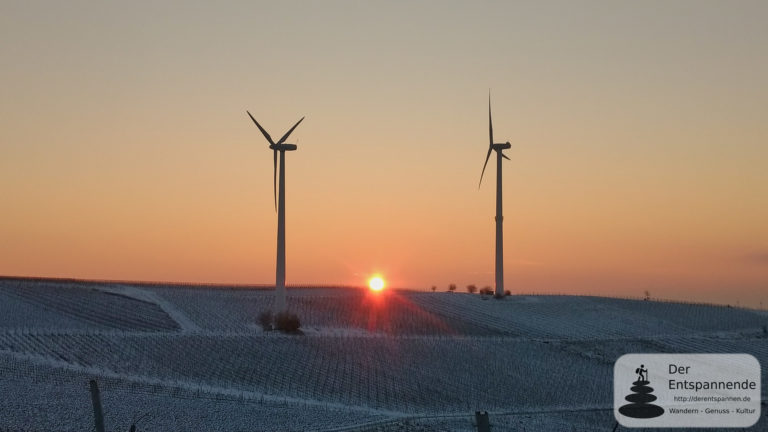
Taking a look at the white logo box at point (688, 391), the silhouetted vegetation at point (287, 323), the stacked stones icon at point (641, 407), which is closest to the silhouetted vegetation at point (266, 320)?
the silhouetted vegetation at point (287, 323)

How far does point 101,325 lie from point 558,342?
41673 millimetres

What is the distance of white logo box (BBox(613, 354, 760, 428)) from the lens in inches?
2368

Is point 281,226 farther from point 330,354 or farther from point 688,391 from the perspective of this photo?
point 688,391

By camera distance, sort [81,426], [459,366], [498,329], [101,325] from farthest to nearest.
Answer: [498,329] → [101,325] → [459,366] → [81,426]

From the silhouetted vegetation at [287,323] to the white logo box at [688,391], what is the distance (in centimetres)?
2891

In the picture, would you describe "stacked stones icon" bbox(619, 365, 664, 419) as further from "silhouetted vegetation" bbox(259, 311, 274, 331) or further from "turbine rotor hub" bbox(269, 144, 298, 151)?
"turbine rotor hub" bbox(269, 144, 298, 151)

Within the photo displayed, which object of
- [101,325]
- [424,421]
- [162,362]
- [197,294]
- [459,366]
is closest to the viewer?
[424,421]

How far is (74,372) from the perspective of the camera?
221 ft

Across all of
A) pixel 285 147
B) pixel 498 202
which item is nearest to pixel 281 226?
pixel 285 147

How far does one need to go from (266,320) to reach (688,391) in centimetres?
4198

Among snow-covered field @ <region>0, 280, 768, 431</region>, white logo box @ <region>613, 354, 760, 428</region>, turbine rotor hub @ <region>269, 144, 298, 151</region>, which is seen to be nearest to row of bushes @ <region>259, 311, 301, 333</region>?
snow-covered field @ <region>0, 280, 768, 431</region>

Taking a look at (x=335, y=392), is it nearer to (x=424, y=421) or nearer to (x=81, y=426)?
(x=424, y=421)

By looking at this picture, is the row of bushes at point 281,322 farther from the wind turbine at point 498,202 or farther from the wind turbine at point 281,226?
the wind turbine at point 498,202

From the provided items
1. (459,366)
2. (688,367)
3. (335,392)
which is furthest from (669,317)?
(335,392)
